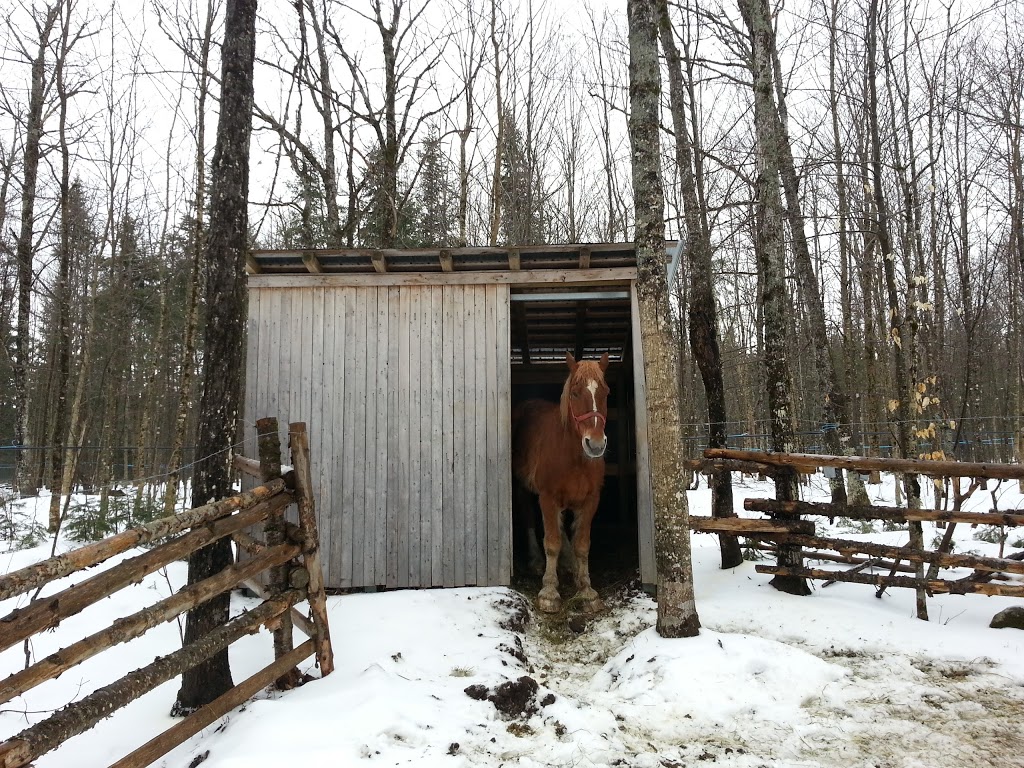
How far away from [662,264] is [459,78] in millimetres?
11262

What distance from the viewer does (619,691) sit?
3.67m

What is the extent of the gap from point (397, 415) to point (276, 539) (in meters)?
2.54

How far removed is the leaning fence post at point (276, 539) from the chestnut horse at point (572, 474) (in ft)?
8.76

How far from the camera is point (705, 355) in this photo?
6.37 m

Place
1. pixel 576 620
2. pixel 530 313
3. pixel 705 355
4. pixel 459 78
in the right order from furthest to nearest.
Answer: pixel 459 78 → pixel 530 313 → pixel 705 355 → pixel 576 620

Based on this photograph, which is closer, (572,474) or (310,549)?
(310,549)

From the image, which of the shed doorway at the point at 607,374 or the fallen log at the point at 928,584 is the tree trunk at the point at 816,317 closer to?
the shed doorway at the point at 607,374

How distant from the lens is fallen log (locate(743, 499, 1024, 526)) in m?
4.20

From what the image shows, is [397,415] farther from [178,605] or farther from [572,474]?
[178,605]

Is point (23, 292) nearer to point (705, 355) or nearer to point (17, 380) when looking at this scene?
point (17, 380)

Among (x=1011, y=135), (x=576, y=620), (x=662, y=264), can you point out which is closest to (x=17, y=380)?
(x=576, y=620)

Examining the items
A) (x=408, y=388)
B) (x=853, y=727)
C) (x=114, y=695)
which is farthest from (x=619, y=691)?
(x=408, y=388)

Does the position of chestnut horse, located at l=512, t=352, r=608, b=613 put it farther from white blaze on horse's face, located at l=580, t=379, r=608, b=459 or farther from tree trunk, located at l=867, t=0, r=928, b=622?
tree trunk, located at l=867, t=0, r=928, b=622

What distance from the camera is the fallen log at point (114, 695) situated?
2.12m
